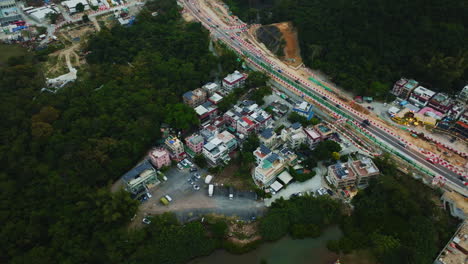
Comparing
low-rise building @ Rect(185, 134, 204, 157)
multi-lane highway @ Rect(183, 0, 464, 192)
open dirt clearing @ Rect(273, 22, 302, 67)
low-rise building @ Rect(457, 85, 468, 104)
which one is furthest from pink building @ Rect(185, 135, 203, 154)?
low-rise building @ Rect(457, 85, 468, 104)

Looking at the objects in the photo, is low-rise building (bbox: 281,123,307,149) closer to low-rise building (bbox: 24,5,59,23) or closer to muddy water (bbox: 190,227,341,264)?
muddy water (bbox: 190,227,341,264)

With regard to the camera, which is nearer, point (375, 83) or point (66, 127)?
point (66, 127)

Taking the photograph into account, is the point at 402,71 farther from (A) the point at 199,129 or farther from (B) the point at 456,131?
(A) the point at 199,129

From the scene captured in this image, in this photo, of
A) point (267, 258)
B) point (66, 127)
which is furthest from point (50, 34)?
point (267, 258)

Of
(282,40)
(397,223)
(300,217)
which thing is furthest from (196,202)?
(282,40)

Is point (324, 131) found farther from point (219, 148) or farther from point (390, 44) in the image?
point (390, 44)
